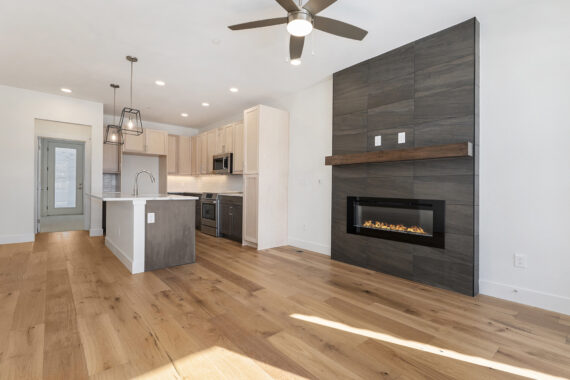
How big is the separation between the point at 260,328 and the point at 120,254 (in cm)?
268

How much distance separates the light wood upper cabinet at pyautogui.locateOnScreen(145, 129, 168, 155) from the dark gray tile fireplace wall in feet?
15.3

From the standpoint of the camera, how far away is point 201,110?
19.5 ft

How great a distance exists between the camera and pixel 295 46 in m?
2.47

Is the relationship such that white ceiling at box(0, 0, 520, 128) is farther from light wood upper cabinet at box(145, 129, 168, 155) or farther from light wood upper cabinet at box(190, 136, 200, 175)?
light wood upper cabinet at box(190, 136, 200, 175)

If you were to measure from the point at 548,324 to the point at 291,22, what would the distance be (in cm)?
301

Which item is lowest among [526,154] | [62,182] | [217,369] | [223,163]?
[217,369]

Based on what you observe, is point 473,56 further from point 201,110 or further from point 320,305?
point 201,110

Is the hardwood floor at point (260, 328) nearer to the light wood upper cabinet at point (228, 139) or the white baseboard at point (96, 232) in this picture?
the white baseboard at point (96, 232)

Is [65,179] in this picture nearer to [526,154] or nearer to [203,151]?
[203,151]

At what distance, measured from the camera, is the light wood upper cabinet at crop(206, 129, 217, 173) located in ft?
20.7

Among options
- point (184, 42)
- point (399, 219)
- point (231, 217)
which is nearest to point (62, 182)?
point (231, 217)

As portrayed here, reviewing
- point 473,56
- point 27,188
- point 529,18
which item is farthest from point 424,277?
point 27,188

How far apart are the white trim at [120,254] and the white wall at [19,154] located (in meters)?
1.71

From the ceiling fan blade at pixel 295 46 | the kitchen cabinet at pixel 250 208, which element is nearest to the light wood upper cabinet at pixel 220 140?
→ the kitchen cabinet at pixel 250 208
